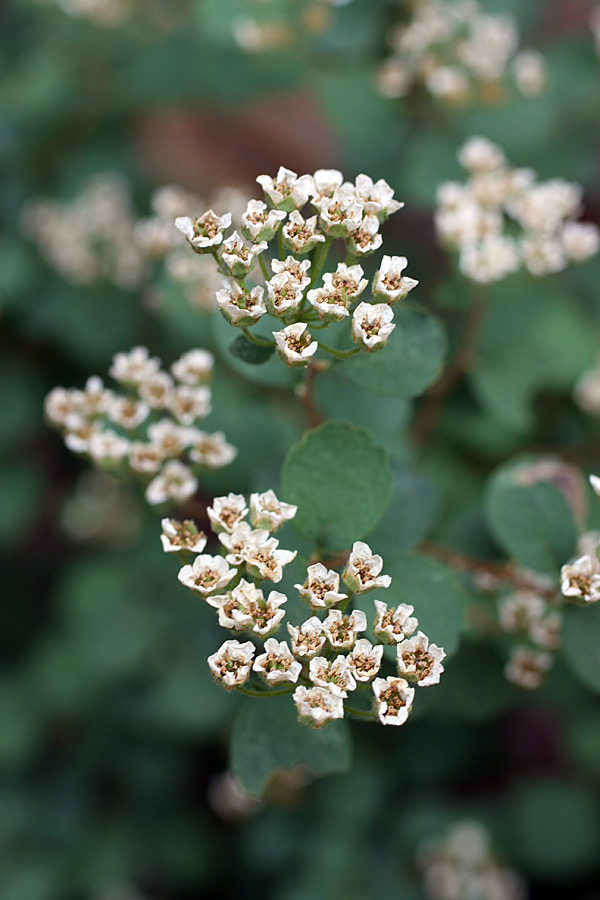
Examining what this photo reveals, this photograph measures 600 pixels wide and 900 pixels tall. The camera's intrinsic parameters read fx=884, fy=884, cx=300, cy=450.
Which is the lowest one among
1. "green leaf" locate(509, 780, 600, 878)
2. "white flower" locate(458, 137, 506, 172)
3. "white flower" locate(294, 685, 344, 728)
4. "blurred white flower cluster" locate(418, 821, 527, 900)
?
"blurred white flower cluster" locate(418, 821, 527, 900)

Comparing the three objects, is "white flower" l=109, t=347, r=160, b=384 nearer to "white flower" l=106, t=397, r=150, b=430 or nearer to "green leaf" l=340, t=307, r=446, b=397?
"white flower" l=106, t=397, r=150, b=430

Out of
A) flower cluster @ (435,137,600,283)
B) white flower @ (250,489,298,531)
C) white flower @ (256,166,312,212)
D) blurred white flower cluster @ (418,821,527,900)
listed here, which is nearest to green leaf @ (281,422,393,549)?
white flower @ (250,489,298,531)

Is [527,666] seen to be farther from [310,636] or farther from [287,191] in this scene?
[287,191]

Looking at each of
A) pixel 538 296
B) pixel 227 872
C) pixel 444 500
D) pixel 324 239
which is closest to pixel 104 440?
pixel 324 239

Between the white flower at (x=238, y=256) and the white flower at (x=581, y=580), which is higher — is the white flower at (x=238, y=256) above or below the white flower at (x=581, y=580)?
above

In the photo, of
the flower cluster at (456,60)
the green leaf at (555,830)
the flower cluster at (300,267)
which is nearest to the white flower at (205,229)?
the flower cluster at (300,267)

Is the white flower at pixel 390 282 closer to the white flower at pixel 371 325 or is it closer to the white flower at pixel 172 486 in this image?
the white flower at pixel 371 325

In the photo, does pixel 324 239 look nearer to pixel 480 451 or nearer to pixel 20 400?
pixel 480 451
